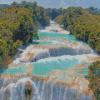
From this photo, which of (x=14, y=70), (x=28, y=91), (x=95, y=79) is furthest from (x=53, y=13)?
(x=95, y=79)

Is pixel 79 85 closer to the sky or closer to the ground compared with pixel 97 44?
closer to the ground

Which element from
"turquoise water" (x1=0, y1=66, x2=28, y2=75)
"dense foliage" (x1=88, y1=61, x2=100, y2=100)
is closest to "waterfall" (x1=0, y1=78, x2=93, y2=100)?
"turquoise water" (x1=0, y1=66, x2=28, y2=75)

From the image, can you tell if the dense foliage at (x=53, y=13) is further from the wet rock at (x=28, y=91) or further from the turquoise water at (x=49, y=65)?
the wet rock at (x=28, y=91)

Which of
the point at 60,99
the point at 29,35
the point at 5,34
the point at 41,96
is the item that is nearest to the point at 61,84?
the point at 60,99

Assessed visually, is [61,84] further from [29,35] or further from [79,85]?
[29,35]

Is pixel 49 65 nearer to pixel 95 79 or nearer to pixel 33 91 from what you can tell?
pixel 33 91

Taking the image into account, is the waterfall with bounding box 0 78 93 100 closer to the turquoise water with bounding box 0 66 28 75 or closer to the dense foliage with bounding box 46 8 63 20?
the turquoise water with bounding box 0 66 28 75
